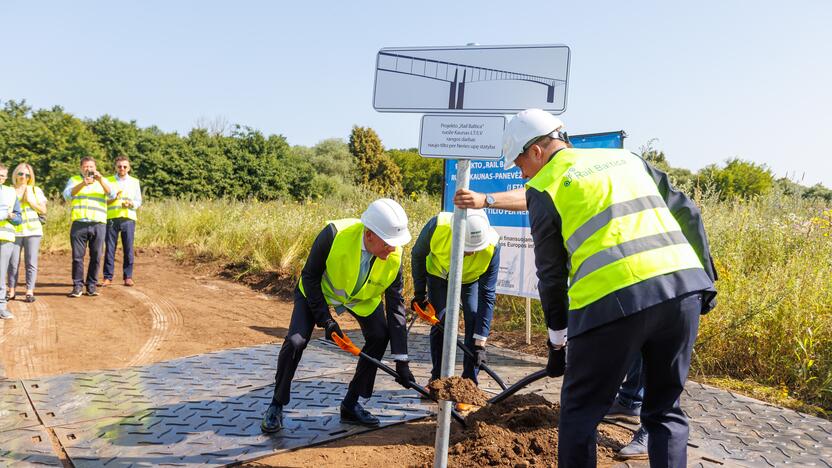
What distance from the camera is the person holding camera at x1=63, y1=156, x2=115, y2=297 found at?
8289 mm

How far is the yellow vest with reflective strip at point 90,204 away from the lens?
27.1 feet

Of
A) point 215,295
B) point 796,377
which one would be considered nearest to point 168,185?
point 215,295

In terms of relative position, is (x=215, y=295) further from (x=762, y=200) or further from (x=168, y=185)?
(x=168, y=185)

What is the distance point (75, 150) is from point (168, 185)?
4.81m

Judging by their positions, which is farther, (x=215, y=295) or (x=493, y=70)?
(x=215, y=295)

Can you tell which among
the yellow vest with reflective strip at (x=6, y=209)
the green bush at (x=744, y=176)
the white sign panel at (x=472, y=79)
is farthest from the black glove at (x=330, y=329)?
the green bush at (x=744, y=176)

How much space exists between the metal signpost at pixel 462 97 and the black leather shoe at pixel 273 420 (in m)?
1.35

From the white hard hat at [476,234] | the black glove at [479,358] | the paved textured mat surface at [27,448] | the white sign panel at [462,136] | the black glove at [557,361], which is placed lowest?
the paved textured mat surface at [27,448]

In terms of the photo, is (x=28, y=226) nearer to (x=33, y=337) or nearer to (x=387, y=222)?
(x=33, y=337)

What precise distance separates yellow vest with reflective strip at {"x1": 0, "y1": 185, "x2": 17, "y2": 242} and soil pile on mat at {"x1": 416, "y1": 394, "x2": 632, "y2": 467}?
20.2 feet

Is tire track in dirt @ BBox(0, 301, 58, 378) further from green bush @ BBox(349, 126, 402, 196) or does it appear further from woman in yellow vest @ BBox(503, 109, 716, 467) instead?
green bush @ BBox(349, 126, 402, 196)

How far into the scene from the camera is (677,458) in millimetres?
2592

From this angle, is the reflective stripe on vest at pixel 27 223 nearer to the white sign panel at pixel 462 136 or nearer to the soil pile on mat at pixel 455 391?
the white sign panel at pixel 462 136

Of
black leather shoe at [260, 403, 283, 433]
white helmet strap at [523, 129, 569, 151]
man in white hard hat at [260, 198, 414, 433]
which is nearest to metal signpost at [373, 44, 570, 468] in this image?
white helmet strap at [523, 129, 569, 151]
